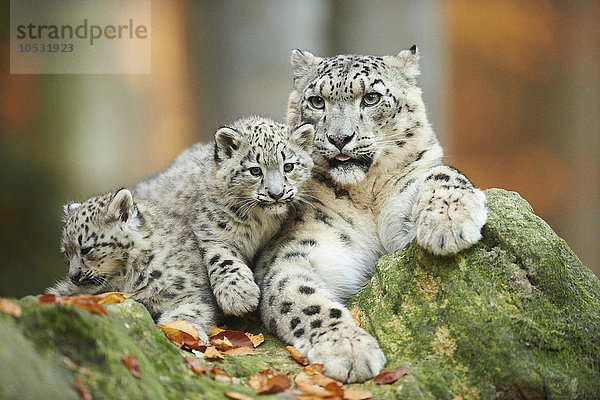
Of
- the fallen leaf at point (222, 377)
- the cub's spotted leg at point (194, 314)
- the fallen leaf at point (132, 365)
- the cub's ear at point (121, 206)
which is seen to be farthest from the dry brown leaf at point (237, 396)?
the cub's ear at point (121, 206)

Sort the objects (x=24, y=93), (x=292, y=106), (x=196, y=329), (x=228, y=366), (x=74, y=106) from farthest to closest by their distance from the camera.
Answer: (x=74, y=106)
(x=24, y=93)
(x=292, y=106)
(x=196, y=329)
(x=228, y=366)

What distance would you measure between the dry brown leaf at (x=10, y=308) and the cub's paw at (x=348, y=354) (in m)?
1.94

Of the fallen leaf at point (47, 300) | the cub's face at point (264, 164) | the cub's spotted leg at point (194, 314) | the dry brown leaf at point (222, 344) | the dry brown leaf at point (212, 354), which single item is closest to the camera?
the fallen leaf at point (47, 300)

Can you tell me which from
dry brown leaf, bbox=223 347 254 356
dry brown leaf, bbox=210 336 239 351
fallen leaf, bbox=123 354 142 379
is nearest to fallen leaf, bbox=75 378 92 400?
fallen leaf, bbox=123 354 142 379

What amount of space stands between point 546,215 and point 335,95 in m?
6.21

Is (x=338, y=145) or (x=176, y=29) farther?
(x=176, y=29)

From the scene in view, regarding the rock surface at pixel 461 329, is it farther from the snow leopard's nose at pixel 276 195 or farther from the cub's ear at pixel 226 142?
the cub's ear at pixel 226 142

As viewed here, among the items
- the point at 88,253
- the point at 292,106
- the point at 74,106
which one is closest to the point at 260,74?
the point at 74,106

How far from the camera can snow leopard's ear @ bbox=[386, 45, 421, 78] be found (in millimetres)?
6120

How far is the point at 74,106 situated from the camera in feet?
34.1

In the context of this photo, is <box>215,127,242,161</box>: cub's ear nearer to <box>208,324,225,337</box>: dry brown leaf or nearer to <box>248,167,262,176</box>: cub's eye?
<box>248,167,262,176</box>: cub's eye

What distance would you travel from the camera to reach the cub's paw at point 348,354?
4.07 metres

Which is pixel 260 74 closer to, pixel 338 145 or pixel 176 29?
pixel 176 29

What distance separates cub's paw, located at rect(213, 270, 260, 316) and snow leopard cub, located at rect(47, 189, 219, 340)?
16 centimetres
